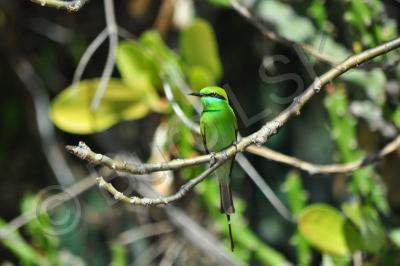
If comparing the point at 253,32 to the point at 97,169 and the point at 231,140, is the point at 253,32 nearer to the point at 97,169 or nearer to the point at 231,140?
the point at 97,169

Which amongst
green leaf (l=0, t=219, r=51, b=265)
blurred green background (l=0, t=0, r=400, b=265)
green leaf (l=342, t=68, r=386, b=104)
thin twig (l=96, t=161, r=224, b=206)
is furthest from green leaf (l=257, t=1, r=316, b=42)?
thin twig (l=96, t=161, r=224, b=206)

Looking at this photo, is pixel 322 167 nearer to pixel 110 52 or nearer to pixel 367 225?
pixel 367 225

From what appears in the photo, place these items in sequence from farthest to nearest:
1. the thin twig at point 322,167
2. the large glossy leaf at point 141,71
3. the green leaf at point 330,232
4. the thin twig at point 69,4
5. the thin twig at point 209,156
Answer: the large glossy leaf at point 141,71 < the green leaf at point 330,232 < the thin twig at point 322,167 < the thin twig at point 69,4 < the thin twig at point 209,156

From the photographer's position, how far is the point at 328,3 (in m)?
1.28

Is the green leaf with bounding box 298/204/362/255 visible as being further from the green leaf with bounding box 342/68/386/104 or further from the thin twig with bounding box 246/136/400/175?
the green leaf with bounding box 342/68/386/104

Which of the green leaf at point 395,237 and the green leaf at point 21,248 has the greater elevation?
the green leaf at point 21,248

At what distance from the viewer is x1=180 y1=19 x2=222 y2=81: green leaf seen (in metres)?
1.25

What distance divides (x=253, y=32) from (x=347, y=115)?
1.39 ft

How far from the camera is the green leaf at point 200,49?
125cm

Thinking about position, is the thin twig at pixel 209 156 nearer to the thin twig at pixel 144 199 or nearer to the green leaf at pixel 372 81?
the thin twig at pixel 144 199

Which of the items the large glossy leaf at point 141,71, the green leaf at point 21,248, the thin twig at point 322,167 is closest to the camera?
the thin twig at point 322,167

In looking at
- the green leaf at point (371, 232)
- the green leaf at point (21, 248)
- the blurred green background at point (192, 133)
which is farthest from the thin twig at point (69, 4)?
the green leaf at point (21, 248)

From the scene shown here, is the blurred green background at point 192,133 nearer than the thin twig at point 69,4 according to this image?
No

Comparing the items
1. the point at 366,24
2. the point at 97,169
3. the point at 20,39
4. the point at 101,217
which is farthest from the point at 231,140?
the point at 20,39
